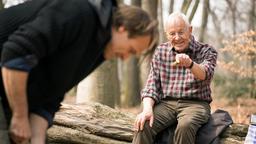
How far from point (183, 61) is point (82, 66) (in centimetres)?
177

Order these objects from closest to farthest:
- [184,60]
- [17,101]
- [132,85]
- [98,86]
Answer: [17,101]
[184,60]
[98,86]
[132,85]

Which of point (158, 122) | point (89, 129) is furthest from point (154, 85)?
point (89, 129)

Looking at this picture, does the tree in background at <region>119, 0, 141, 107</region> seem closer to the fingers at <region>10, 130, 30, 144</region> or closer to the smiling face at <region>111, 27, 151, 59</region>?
the fingers at <region>10, 130, 30, 144</region>

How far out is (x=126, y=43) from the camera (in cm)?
236

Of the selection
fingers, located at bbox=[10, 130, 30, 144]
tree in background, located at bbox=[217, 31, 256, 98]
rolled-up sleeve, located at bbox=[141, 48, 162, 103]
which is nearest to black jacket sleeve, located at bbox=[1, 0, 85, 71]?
fingers, located at bbox=[10, 130, 30, 144]

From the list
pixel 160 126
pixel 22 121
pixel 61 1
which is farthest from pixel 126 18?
pixel 160 126

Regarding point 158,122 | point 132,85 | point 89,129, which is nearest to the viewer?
point 158,122

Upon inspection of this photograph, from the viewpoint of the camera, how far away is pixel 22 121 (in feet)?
7.90

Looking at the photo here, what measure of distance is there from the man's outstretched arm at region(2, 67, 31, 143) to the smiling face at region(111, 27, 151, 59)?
463 mm

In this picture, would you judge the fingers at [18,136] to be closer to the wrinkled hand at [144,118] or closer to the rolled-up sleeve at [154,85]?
the wrinkled hand at [144,118]

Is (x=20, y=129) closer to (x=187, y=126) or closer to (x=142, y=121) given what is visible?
(x=142, y=121)

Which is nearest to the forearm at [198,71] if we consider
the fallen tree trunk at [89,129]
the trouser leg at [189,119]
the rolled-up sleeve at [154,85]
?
the trouser leg at [189,119]

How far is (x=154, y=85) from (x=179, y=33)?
1.79ft

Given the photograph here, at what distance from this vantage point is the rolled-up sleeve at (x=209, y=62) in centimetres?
427
